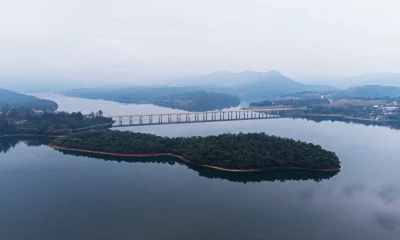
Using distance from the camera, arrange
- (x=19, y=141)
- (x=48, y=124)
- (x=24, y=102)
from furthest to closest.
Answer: (x=24, y=102)
(x=48, y=124)
(x=19, y=141)

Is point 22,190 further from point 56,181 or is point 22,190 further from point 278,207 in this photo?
point 278,207

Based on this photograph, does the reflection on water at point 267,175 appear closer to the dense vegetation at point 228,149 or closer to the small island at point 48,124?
the dense vegetation at point 228,149

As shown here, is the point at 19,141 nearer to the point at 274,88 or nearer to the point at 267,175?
the point at 267,175

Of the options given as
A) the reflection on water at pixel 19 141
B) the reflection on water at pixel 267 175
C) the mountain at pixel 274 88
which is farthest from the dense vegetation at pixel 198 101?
the reflection on water at pixel 267 175

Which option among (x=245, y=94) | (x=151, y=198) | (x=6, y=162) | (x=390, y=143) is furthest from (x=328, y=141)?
(x=245, y=94)

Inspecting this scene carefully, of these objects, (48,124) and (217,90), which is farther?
(217,90)

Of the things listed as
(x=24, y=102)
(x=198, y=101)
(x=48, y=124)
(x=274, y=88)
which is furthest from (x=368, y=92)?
(x=24, y=102)
